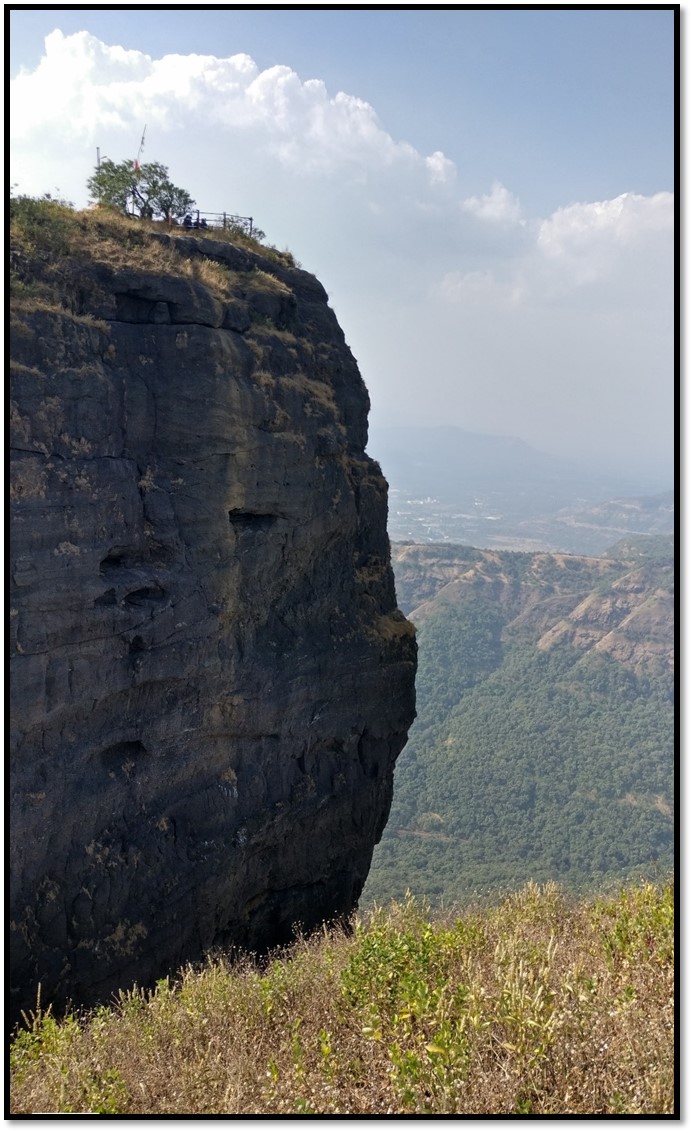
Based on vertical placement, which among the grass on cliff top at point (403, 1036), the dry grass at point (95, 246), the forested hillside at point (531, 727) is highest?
the dry grass at point (95, 246)

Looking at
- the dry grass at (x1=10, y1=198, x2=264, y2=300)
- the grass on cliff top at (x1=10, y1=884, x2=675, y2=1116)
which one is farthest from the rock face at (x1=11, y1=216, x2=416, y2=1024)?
the grass on cliff top at (x1=10, y1=884, x2=675, y2=1116)

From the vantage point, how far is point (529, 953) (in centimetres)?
998

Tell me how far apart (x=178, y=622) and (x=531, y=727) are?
75833 mm

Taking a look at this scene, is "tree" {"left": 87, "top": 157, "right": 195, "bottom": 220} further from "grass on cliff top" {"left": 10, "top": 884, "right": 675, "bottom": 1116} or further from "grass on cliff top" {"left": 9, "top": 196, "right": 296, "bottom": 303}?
"grass on cliff top" {"left": 10, "top": 884, "right": 675, "bottom": 1116}

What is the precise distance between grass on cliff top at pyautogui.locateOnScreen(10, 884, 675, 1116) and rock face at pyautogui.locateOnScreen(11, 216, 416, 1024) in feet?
9.20

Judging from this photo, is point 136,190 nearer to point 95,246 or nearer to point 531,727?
point 95,246

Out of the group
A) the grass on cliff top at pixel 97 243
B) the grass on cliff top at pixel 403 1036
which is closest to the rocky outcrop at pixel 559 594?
the grass on cliff top at pixel 97 243

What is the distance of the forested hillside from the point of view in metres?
58.7

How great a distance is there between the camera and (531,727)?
83.8 m

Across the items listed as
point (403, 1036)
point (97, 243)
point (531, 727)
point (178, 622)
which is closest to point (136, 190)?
point (97, 243)

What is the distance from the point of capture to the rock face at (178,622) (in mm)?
12266

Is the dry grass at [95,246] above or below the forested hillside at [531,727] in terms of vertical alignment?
above

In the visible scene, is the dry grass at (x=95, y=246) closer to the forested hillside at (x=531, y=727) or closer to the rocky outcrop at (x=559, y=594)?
the forested hillside at (x=531, y=727)

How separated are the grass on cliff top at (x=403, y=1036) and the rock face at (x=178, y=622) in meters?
2.80
